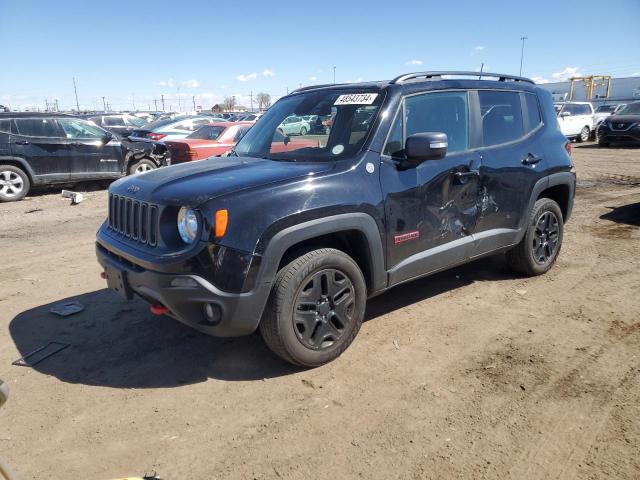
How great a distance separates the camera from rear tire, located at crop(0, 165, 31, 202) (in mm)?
9555

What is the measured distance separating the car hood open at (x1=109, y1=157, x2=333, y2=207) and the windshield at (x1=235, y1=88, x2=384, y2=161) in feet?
0.72

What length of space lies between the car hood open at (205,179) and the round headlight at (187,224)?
56 mm

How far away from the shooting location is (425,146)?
134 inches

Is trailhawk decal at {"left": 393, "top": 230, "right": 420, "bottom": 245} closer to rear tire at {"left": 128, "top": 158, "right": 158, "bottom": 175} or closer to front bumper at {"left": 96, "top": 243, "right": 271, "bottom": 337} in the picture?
front bumper at {"left": 96, "top": 243, "right": 271, "bottom": 337}

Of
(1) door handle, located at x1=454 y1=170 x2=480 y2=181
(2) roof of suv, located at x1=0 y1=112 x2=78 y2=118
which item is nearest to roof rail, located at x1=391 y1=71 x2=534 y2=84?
(1) door handle, located at x1=454 y1=170 x2=480 y2=181

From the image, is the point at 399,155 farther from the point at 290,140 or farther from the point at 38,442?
the point at 38,442

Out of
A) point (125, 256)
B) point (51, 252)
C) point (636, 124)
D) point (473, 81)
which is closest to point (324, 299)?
point (125, 256)

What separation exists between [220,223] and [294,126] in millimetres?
1506

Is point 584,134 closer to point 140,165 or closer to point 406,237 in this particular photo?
point 140,165

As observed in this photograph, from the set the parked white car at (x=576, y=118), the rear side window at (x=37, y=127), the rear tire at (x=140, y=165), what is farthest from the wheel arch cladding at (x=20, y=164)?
the parked white car at (x=576, y=118)

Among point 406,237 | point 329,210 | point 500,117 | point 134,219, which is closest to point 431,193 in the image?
point 406,237

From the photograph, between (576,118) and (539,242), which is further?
(576,118)

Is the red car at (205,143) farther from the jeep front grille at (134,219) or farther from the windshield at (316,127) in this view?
the jeep front grille at (134,219)

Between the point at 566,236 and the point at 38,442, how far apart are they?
646 cm
